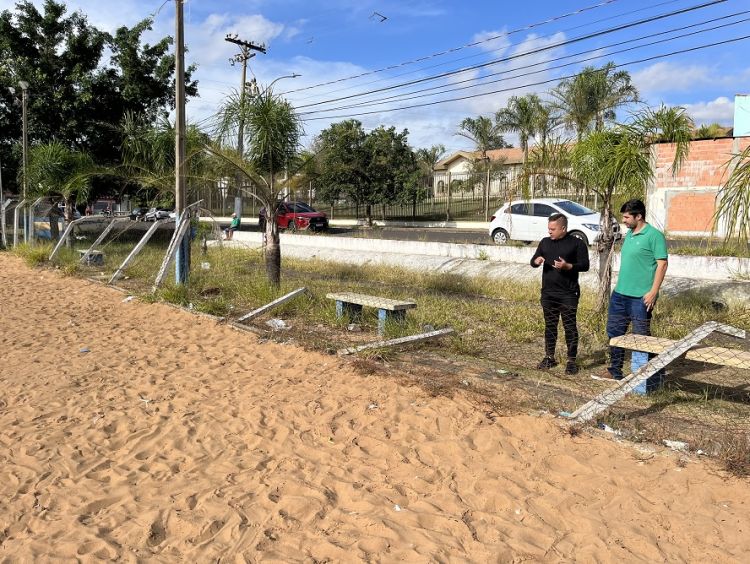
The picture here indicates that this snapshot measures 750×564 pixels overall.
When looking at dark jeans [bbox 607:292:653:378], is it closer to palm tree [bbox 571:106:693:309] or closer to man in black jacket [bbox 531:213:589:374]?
man in black jacket [bbox 531:213:589:374]

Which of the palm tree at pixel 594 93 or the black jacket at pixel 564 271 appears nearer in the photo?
the black jacket at pixel 564 271

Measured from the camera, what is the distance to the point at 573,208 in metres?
16.0

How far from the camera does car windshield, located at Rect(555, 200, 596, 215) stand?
15.8 metres

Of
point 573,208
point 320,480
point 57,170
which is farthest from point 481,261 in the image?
point 57,170

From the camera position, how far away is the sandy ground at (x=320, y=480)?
292cm

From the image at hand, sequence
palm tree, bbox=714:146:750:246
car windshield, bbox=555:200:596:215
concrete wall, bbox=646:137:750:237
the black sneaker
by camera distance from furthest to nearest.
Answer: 1. concrete wall, bbox=646:137:750:237
2. car windshield, bbox=555:200:596:215
3. the black sneaker
4. palm tree, bbox=714:146:750:246

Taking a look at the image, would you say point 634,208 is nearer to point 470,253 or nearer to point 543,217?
point 470,253

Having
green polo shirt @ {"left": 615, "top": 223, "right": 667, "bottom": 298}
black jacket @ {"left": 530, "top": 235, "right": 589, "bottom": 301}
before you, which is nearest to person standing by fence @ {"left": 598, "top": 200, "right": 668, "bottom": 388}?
green polo shirt @ {"left": 615, "top": 223, "right": 667, "bottom": 298}

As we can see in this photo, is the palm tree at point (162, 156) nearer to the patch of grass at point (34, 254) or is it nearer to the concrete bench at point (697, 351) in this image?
the patch of grass at point (34, 254)

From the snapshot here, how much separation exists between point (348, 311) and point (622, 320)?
11.9ft

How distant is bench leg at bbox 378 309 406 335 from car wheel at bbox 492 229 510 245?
33.7 feet

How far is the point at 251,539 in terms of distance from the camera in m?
2.98

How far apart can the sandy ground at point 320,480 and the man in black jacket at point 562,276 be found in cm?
157

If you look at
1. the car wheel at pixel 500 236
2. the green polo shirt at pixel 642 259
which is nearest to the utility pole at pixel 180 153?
the green polo shirt at pixel 642 259
